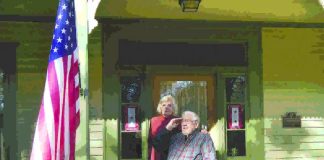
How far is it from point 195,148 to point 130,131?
3.10m

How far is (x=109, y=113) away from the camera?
8023 mm

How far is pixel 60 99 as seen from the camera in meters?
4.05

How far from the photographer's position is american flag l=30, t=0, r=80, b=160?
154 inches

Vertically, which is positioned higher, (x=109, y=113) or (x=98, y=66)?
(x=98, y=66)

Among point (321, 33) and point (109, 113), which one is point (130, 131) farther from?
point (321, 33)

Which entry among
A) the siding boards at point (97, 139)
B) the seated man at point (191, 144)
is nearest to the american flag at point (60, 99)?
the seated man at point (191, 144)

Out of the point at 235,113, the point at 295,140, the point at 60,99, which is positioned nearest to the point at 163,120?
the point at 60,99

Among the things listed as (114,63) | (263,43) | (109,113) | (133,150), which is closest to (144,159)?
(133,150)

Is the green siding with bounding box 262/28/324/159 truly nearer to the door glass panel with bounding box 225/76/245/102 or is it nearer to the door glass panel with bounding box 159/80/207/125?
the door glass panel with bounding box 225/76/245/102

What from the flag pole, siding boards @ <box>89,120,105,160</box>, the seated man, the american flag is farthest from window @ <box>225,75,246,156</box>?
the american flag

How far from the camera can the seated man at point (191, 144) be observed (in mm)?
5133

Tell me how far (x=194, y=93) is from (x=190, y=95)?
0.24 ft

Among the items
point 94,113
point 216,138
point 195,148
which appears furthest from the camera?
point 216,138

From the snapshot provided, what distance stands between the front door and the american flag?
410 centimetres
